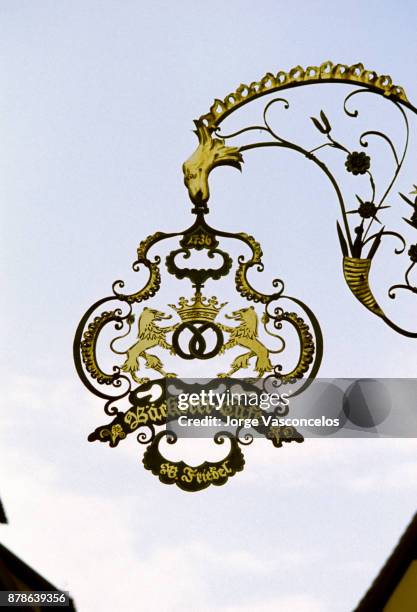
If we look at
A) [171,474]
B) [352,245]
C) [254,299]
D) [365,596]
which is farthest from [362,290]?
[365,596]

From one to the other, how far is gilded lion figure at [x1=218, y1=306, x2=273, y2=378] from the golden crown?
0.34 ft

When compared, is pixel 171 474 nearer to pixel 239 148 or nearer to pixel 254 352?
pixel 254 352

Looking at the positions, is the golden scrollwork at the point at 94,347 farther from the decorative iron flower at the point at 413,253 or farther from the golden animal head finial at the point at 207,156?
the decorative iron flower at the point at 413,253

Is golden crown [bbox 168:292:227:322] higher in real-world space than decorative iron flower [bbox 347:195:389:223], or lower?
lower

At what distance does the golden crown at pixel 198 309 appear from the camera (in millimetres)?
6605

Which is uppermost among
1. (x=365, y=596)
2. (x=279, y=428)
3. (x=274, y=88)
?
(x=274, y=88)

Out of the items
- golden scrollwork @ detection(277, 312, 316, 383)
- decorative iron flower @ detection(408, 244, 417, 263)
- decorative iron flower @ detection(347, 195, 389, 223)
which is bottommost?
golden scrollwork @ detection(277, 312, 316, 383)

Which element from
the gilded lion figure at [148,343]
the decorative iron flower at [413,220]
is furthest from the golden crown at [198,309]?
the decorative iron flower at [413,220]

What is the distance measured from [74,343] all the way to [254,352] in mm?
1227

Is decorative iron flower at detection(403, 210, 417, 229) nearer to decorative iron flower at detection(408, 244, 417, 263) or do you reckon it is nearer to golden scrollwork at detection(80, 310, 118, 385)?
decorative iron flower at detection(408, 244, 417, 263)

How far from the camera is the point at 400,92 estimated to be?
7.25 meters

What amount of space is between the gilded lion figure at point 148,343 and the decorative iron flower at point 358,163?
5.80 feet

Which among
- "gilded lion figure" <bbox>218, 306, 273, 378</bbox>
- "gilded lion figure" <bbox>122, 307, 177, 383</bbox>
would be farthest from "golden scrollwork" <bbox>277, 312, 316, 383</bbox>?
"gilded lion figure" <bbox>122, 307, 177, 383</bbox>

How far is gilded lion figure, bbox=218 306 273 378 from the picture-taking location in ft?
21.3
